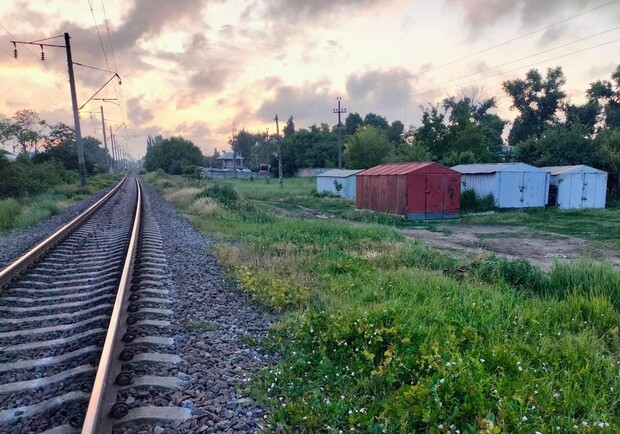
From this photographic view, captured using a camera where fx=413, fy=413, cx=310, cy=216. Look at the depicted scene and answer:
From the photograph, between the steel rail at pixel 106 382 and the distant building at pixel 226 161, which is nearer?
the steel rail at pixel 106 382

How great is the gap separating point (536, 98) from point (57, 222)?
200ft

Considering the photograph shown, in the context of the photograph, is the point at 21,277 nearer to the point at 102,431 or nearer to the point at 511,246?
the point at 102,431

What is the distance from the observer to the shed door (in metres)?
23.7

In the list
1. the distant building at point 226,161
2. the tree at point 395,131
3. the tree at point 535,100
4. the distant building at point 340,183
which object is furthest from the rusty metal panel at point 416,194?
the distant building at point 226,161

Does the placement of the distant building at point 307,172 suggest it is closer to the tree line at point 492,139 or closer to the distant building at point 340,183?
the tree line at point 492,139

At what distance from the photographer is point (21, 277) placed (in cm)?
641

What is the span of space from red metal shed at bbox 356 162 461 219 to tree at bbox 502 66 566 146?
3790 cm

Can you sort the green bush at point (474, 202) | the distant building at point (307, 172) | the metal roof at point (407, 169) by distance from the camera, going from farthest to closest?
1. the distant building at point (307, 172)
2. the green bush at point (474, 202)
3. the metal roof at point (407, 169)

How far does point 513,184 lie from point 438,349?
25464 mm

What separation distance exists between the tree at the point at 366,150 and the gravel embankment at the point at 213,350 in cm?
4548

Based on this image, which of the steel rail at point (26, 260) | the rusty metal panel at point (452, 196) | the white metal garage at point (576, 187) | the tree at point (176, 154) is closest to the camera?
the steel rail at point (26, 260)

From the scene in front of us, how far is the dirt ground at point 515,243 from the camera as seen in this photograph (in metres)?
12.3

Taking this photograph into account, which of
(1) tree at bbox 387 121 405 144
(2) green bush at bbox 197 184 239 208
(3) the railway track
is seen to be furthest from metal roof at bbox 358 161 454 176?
(1) tree at bbox 387 121 405 144

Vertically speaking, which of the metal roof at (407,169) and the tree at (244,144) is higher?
the tree at (244,144)
